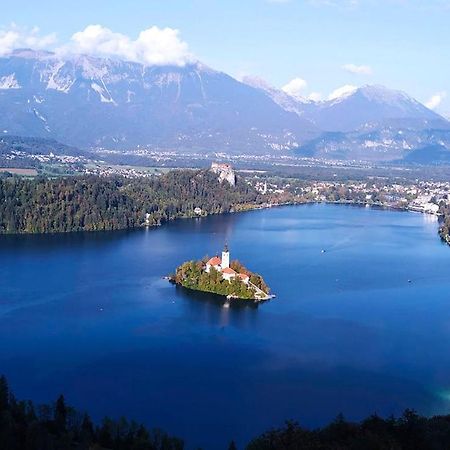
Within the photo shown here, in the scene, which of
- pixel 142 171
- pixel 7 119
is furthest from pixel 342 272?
pixel 7 119

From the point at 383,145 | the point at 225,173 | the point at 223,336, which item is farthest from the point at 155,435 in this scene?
the point at 383,145

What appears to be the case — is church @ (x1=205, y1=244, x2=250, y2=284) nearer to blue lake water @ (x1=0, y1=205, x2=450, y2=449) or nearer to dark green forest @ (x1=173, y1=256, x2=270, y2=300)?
dark green forest @ (x1=173, y1=256, x2=270, y2=300)

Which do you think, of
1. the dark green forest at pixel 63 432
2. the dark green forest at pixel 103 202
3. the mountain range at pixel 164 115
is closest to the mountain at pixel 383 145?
the mountain range at pixel 164 115

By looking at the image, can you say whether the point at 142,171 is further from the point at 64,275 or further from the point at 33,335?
the point at 33,335

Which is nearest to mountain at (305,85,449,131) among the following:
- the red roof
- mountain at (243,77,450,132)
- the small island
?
Result: mountain at (243,77,450,132)

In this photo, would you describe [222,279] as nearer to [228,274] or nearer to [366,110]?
[228,274]

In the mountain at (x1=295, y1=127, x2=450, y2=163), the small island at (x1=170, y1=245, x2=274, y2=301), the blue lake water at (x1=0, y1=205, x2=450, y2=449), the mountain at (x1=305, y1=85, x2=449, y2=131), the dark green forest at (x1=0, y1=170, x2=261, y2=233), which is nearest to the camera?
the blue lake water at (x1=0, y1=205, x2=450, y2=449)

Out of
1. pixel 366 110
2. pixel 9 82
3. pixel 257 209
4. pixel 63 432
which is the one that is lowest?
pixel 63 432
